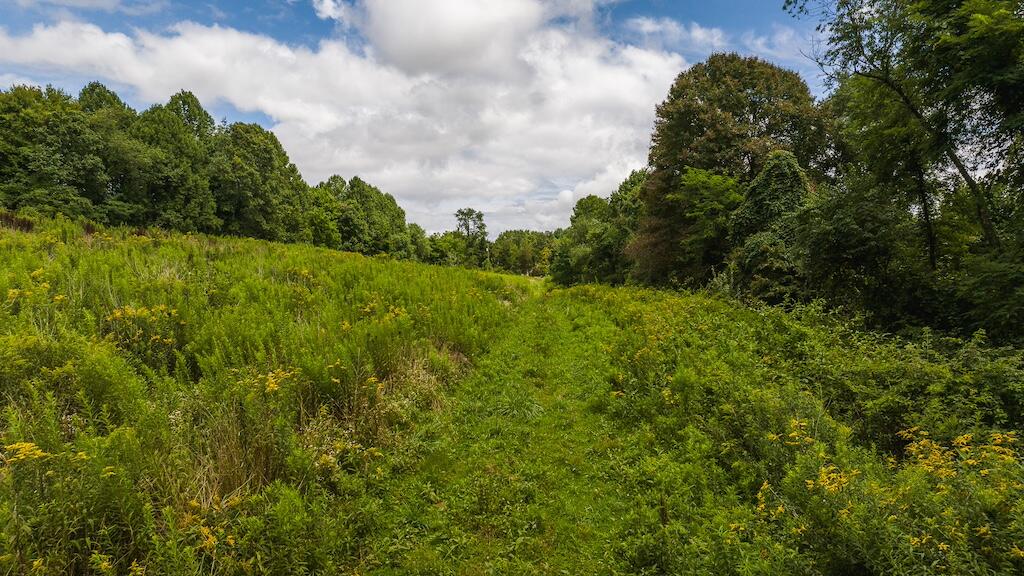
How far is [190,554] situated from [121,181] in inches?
1432

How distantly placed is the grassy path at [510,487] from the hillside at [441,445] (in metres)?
0.03

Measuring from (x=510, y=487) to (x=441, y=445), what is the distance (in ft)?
4.04

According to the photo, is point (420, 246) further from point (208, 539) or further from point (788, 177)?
point (208, 539)

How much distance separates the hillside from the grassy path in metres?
0.03

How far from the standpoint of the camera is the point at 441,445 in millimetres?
5234

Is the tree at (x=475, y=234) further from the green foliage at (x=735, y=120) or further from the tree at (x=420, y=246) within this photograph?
the green foliage at (x=735, y=120)

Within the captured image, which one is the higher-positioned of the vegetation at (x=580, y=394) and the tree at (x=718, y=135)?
the tree at (x=718, y=135)

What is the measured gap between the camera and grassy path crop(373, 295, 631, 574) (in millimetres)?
3547

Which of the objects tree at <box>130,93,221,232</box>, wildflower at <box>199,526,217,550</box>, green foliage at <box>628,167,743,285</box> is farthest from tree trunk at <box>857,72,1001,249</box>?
tree at <box>130,93,221,232</box>

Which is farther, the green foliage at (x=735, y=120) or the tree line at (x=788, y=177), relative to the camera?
the green foliage at (x=735, y=120)

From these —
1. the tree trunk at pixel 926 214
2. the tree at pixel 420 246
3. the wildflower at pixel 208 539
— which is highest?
the tree at pixel 420 246

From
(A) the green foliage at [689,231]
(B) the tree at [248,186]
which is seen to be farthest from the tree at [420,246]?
(A) the green foliage at [689,231]

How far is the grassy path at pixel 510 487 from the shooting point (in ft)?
11.6

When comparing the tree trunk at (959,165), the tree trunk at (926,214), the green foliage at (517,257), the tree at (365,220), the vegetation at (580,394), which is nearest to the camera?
the vegetation at (580,394)
